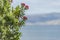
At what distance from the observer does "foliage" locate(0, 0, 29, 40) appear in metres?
6.50

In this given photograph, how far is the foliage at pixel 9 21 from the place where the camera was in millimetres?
6496

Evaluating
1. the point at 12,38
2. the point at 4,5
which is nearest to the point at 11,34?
the point at 12,38

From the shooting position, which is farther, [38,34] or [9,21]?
[38,34]

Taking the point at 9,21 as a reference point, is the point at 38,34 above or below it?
above

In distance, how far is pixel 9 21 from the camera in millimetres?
6594

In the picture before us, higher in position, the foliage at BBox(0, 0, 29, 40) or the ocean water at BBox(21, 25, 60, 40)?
the ocean water at BBox(21, 25, 60, 40)

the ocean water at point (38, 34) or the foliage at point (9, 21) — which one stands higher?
the ocean water at point (38, 34)

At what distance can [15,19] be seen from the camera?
6664 millimetres

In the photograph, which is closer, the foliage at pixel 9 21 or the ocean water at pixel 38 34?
the foliage at pixel 9 21

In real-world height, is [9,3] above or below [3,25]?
above

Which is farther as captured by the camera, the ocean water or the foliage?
the ocean water

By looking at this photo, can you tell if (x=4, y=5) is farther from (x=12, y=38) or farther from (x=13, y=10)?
(x=12, y=38)

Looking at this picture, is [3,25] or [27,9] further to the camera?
[27,9]

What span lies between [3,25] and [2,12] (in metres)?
0.26
